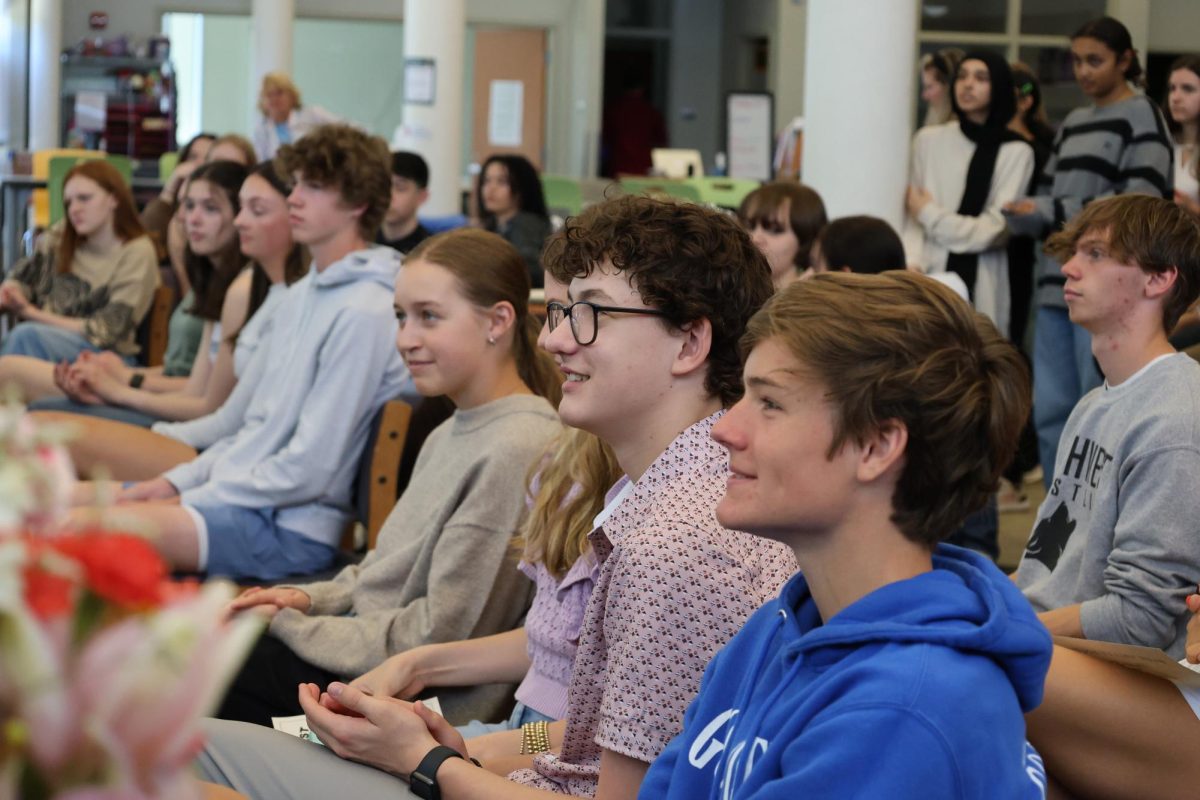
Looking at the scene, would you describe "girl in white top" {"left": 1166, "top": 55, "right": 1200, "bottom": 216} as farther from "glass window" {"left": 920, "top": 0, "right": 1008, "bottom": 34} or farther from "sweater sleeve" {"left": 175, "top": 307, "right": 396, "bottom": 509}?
"glass window" {"left": 920, "top": 0, "right": 1008, "bottom": 34}

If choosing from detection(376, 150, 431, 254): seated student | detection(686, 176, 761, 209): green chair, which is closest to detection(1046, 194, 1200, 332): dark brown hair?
detection(376, 150, 431, 254): seated student

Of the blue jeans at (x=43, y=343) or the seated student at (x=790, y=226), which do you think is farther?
the blue jeans at (x=43, y=343)

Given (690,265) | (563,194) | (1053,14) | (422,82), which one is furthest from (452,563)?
(1053,14)

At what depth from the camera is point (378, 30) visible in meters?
15.9

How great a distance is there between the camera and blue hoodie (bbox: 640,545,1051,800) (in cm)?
112

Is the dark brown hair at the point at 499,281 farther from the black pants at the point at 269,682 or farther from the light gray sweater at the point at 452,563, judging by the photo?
the black pants at the point at 269,682

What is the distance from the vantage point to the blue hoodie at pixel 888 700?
1121 mm

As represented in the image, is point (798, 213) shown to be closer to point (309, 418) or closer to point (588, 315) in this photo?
point (309, 418)

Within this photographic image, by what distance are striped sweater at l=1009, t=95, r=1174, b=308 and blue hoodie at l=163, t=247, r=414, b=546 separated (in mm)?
2261

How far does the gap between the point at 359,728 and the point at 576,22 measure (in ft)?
43.4

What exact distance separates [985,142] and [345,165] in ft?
8.31

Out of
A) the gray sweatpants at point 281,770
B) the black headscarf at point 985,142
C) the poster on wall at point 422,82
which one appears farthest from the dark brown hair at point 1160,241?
the poster on wall at point 422,82

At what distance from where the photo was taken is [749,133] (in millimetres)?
10102

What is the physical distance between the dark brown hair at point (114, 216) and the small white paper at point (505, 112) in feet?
30.3
